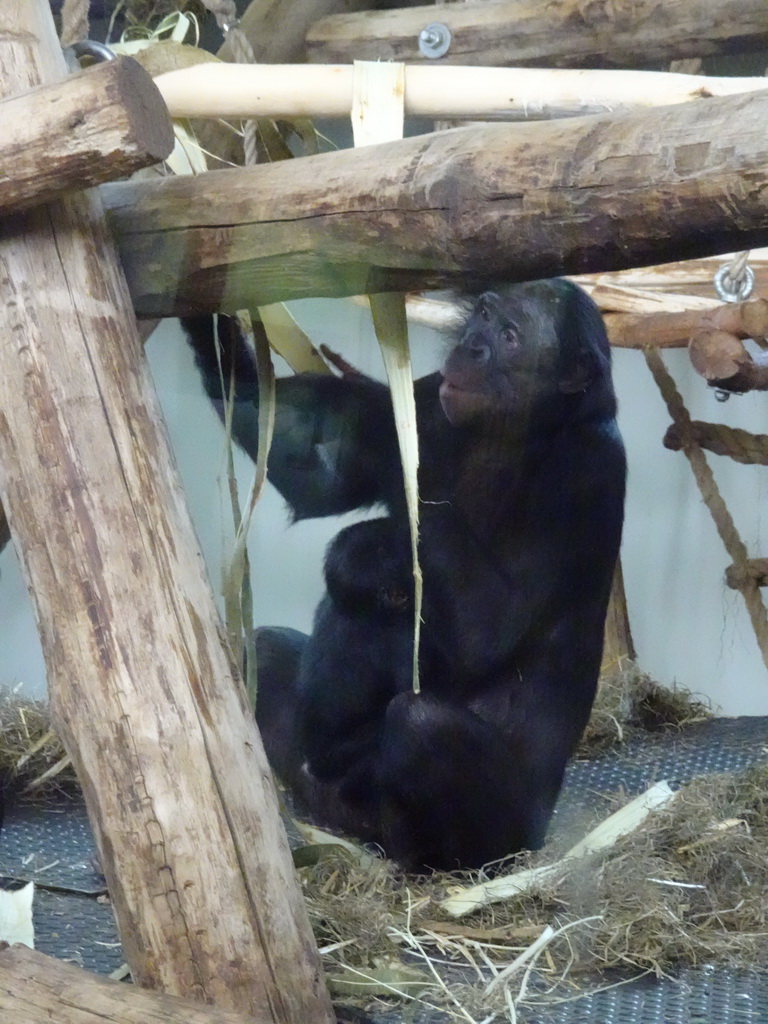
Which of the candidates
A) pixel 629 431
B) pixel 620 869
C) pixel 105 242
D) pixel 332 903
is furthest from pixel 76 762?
pixel 629 431

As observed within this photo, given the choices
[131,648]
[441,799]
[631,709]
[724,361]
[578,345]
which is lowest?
[631,709]

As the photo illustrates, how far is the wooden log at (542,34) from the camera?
8.20 ft

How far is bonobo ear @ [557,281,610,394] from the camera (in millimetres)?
1970

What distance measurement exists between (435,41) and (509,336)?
42.2 inches

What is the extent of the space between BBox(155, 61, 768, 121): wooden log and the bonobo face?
311 mm

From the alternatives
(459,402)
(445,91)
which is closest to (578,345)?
(459,402)

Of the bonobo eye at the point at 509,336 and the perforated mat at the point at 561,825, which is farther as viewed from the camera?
the bonobo eye at the point at 509,336

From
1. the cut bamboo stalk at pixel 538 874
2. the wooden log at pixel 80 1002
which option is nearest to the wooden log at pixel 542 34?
the cut bamboo stalk at pixel 538 874

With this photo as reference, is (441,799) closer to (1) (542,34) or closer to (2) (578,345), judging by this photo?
(2) (578,345)

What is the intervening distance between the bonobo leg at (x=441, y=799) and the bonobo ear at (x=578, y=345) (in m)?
0.75

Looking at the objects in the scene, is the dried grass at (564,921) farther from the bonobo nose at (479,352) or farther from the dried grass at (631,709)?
the bonobo nose at (479,352)

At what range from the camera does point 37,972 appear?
50.3 inches

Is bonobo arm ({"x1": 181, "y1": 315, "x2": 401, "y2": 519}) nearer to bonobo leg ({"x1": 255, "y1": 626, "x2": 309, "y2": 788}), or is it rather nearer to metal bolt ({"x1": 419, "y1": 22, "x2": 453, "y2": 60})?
bonobo leg ({"x1": 255, "y1": 626, "x2": 309, "y2": 788})

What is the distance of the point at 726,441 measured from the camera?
7.34 ft
